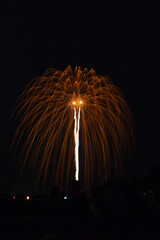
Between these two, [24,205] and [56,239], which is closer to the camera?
[56,239]

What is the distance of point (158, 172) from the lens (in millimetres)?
85438

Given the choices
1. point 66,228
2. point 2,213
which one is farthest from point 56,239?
point 2,213

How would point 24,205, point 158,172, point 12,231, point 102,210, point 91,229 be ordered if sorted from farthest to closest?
point 158,172 < point 24,205 < point 12,231 < point 91,229 < point 102,210

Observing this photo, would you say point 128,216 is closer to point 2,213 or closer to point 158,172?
point 2,213

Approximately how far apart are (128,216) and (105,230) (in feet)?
1.61

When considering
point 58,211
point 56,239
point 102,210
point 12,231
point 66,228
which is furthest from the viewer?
point 12,231

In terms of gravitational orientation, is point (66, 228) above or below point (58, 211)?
below

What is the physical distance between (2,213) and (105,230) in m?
8.84

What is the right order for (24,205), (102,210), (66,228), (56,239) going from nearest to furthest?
(102,210), (56,239), (66,228), (24,205)

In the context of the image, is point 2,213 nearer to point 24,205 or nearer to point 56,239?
point 24,205

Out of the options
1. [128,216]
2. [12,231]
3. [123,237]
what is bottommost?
[123,237]

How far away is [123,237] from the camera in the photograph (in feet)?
16.4

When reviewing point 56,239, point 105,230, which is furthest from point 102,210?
point 56,239

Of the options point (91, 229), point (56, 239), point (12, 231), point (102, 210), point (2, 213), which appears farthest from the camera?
point (2, 213)
